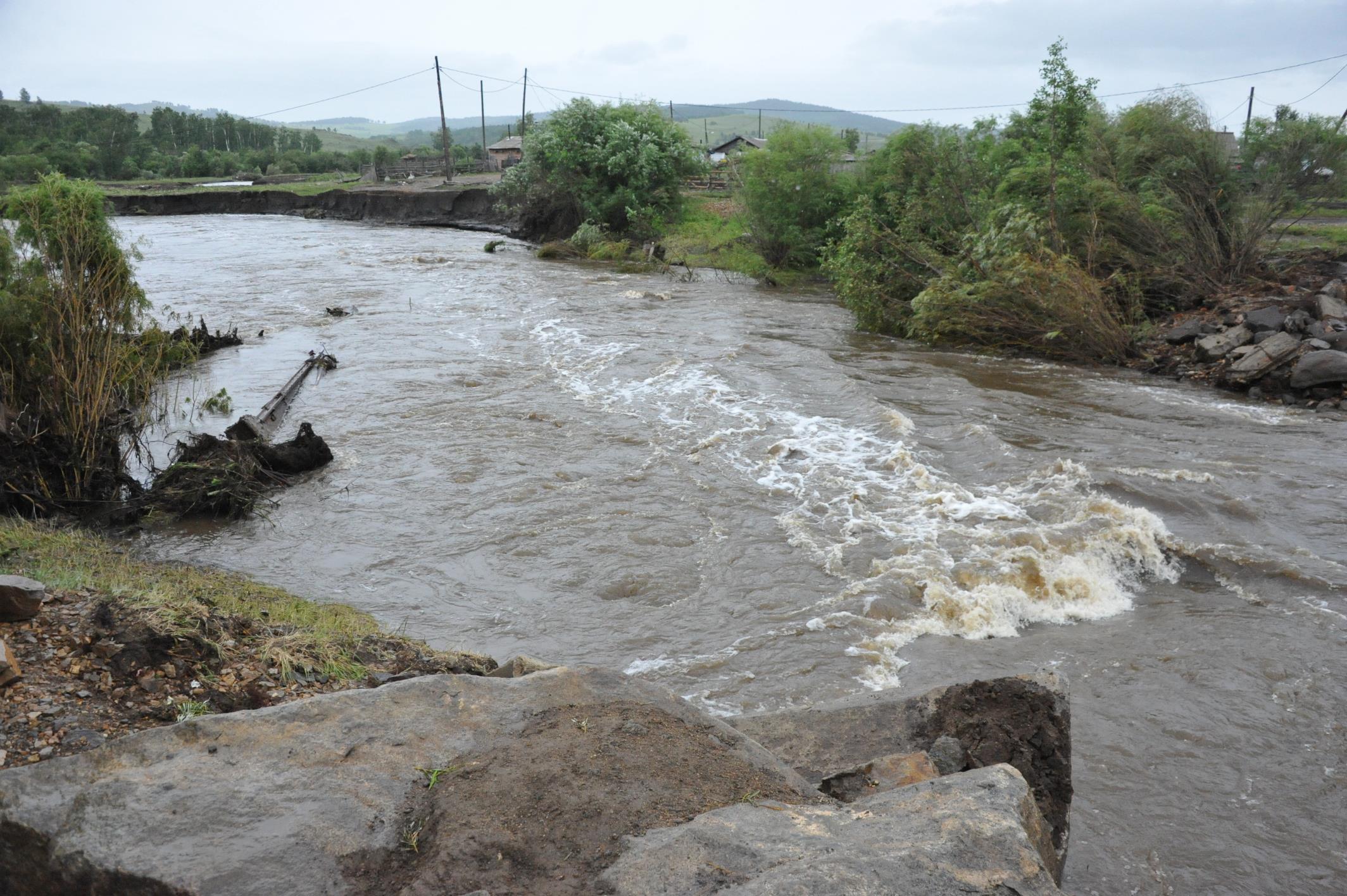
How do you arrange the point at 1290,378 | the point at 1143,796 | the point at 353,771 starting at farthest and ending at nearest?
the point at 1290,378
the point at 1143,796
the point at 353,771

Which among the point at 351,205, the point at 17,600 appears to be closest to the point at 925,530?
the point at 17,600

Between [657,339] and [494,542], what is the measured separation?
1123 centimetres

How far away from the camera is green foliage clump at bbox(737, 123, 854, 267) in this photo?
28.3 m

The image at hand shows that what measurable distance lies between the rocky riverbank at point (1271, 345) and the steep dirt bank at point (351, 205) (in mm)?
33108

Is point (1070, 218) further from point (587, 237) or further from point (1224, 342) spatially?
point (587, 237)

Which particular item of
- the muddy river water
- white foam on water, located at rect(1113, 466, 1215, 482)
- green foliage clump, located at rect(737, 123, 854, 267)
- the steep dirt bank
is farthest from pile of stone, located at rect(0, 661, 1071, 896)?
the steep dirt bank

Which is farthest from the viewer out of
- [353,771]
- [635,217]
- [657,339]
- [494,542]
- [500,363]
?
[635,217]

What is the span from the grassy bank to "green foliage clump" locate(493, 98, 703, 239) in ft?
95.5

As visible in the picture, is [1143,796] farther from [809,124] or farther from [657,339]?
[809,124]

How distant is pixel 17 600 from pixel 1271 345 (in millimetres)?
16460

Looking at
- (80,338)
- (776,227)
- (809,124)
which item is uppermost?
(809,124)

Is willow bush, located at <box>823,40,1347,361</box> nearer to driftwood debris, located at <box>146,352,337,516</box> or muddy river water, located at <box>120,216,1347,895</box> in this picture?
muddy river water, located at <box>120,216,1347,895</box>

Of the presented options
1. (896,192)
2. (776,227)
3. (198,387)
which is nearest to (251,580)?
(198,387)

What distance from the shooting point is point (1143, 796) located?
17.3ft
